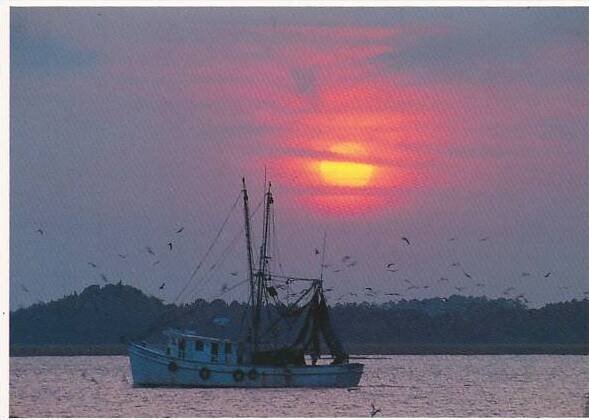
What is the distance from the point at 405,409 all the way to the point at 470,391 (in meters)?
15.3

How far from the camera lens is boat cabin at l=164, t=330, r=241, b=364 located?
221ft

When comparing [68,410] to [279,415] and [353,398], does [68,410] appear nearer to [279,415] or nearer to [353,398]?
[279,415]

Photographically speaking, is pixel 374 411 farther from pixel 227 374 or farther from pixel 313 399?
pixel 227 374

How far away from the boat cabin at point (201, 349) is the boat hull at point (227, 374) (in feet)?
1.05

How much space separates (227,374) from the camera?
2660 inches

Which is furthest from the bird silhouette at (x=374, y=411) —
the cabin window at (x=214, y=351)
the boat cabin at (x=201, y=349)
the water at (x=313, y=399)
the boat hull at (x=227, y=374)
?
the cabin window at (x=214, y=351)

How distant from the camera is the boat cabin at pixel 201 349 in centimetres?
6731

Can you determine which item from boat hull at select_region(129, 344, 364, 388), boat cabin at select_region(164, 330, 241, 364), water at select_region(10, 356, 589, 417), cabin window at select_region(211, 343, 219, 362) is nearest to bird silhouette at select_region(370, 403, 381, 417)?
water at select_region(10, 356, 589, 417)

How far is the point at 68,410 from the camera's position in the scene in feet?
195

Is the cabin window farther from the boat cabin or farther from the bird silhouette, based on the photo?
the bird silhouette

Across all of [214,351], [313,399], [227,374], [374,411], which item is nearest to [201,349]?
[214,351]
